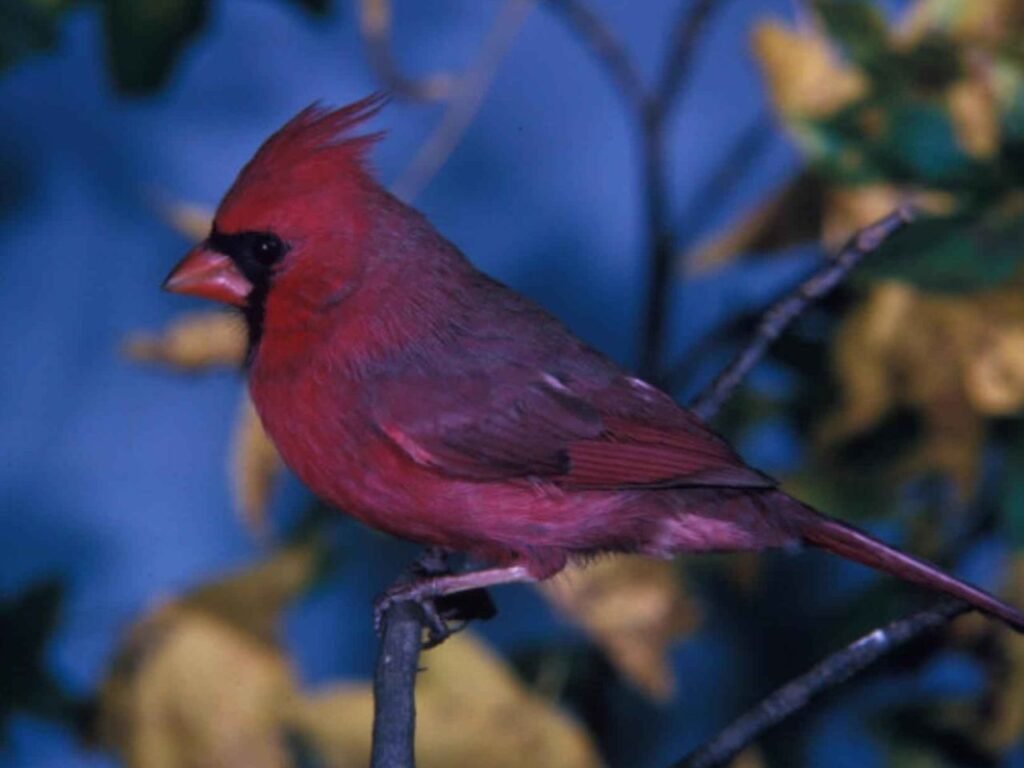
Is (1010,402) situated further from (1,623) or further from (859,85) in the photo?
(1,623)

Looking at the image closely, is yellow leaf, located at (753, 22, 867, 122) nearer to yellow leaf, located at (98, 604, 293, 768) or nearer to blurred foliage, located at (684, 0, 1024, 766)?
blurred foliage, located at (684, 0, 1024, 766)

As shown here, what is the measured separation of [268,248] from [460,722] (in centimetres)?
50

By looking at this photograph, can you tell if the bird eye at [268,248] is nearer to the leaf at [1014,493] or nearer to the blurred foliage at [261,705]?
the blurred foliage at [261,705]

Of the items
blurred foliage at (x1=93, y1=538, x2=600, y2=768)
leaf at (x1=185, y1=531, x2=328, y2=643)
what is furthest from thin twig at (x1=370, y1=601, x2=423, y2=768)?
leaf at (x1=185, y1=531, x2=328, y2=643)

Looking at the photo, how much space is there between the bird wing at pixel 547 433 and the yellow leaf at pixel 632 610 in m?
0.44

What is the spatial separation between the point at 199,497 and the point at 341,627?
28cm

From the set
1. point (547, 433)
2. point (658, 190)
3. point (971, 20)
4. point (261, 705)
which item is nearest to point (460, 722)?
point (261, 705)

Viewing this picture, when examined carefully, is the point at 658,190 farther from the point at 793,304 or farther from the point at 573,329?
the point at 793,304

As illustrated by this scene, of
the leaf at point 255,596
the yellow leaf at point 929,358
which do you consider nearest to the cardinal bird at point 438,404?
the leaf at point 255,596

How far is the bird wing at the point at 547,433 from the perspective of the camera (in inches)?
50.8

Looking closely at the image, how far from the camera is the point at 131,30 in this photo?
5.21 feet

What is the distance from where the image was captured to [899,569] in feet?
4.09

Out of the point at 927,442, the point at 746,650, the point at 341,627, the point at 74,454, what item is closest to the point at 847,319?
the point at 927,442

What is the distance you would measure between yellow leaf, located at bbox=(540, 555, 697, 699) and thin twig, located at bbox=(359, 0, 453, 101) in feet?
1.92
